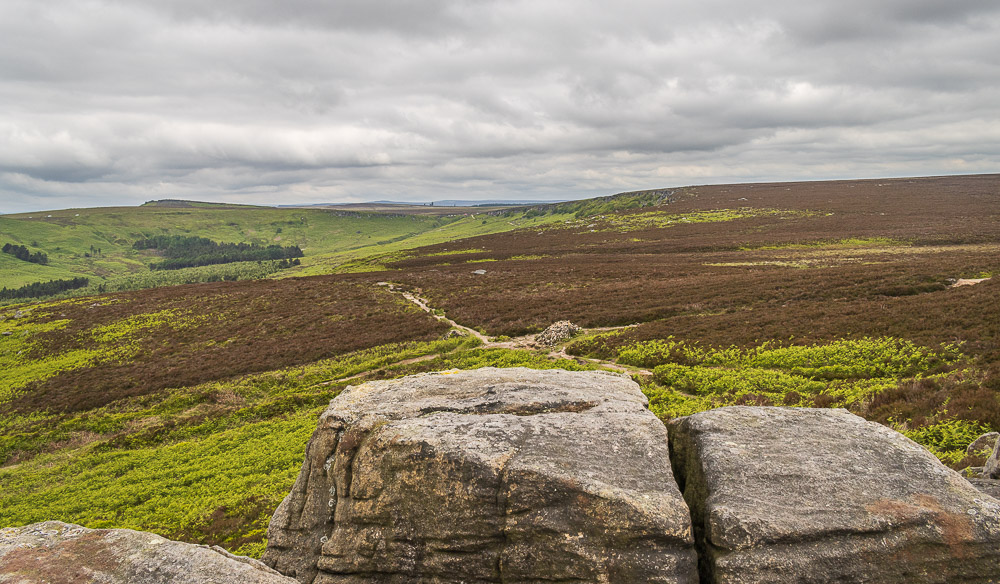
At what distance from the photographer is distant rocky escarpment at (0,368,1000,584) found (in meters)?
7.04

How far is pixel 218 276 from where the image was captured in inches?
6624

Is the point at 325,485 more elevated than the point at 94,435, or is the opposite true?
the point at 325,485

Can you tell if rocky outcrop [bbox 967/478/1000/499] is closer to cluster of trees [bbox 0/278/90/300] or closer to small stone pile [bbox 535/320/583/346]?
small stone pile [bbox 535/320/583/346]

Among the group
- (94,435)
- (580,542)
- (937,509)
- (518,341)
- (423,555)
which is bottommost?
(94,435)

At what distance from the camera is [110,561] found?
303 inches

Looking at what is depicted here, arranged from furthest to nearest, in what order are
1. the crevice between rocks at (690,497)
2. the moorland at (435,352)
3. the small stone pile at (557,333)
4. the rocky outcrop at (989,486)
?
the small stone pile at (557,333) < the moorland at (435,352) < the rocky outcrop at (989,486) < the crevice between rocks at (690,497)

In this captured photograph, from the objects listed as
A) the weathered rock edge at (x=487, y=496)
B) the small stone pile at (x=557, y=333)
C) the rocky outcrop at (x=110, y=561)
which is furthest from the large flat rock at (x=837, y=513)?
the small stone pile at (x=557, y=333)

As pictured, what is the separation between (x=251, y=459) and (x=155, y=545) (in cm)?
1618

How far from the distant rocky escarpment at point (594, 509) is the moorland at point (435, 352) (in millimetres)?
6378

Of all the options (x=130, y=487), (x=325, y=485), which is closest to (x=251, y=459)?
(x=130, y=487)

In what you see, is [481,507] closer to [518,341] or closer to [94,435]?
[518,341]

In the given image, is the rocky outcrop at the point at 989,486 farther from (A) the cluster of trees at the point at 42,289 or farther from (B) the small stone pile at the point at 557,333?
(A) the cluster of trees at the point at 42,289

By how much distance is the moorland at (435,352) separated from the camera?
19250 millimetres

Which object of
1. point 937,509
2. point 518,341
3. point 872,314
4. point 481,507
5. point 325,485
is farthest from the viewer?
point 518,341
